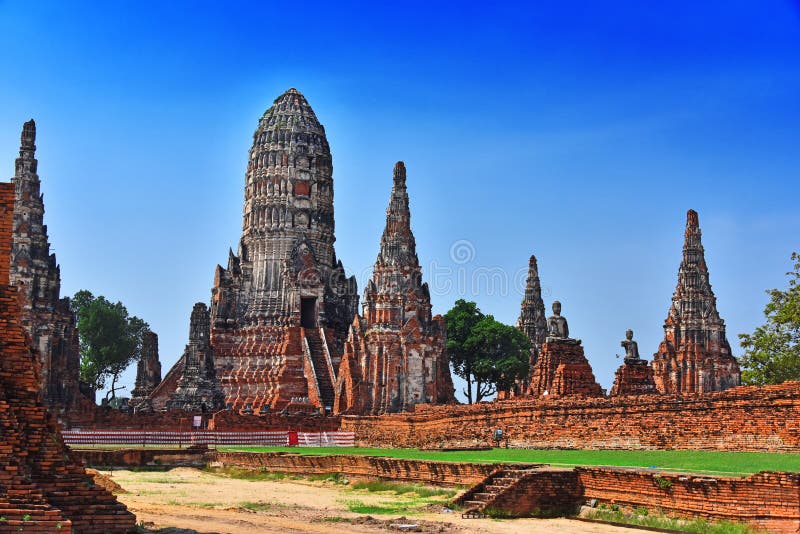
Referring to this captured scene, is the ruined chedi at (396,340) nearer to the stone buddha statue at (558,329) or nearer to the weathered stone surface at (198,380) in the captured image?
the weathered stone surface at (198,380)

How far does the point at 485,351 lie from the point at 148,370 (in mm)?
20135

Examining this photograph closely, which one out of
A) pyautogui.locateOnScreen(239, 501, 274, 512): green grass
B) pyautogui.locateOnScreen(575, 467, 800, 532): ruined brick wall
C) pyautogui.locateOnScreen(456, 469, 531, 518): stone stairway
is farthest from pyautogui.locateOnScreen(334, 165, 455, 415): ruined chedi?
pyautogui.locateOnScreen(575, 467, 800, 532): ruined brick wall

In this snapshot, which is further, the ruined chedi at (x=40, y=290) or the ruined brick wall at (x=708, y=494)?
the ruined chedi at (x=40, y=290)

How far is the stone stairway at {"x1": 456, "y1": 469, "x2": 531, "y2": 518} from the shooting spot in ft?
61.2

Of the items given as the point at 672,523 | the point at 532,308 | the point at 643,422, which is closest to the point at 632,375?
the point at 643,422

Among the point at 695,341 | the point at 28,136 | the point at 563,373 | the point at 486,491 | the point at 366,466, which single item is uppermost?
the point at 28,136

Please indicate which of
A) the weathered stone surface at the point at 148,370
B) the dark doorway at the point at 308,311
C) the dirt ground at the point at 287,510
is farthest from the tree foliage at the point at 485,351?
the dirt ground at the point at 287,510

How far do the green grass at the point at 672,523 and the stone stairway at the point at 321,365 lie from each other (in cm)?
4023

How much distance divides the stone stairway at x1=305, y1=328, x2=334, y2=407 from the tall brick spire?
52.5ft

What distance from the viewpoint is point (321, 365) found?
6022 centimetres

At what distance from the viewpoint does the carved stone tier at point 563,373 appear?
31.5 meters

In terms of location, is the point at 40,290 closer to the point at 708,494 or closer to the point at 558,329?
the point at 558,329

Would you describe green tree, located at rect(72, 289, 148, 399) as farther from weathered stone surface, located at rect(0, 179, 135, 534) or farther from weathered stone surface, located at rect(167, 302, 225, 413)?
weathered stone surface, located at rect(0, 179, 135, 534)

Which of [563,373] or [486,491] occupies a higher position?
[563,373]
